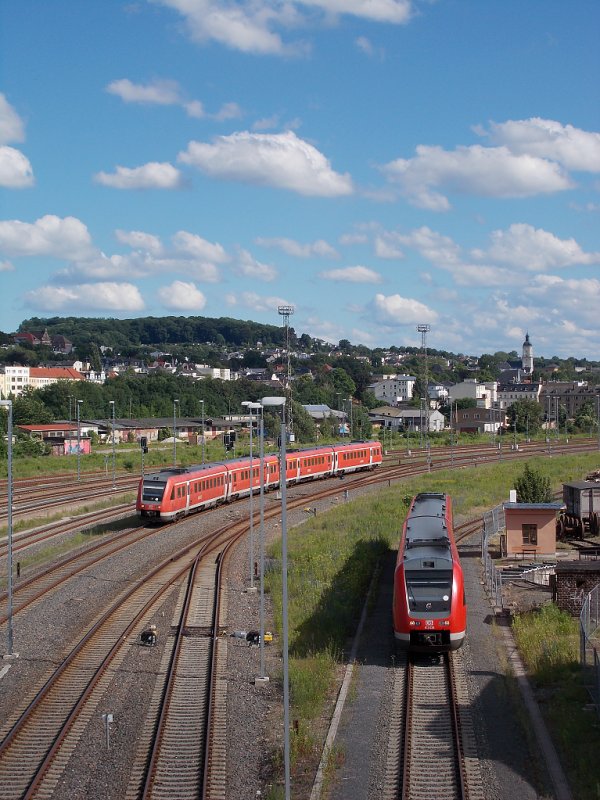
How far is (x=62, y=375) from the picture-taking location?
19038cm

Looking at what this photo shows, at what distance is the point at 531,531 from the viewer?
1398 inches

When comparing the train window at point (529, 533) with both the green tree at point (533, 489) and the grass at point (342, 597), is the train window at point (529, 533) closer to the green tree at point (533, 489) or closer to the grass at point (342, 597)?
the grass at point (342, 597)

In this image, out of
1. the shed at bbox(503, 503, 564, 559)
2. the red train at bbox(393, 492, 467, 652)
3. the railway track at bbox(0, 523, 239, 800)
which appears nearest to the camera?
the railway track at bbox(0, 523, 239, 800)

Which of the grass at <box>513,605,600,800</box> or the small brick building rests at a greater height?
the small brick building

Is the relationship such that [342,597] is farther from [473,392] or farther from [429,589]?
[473,392]

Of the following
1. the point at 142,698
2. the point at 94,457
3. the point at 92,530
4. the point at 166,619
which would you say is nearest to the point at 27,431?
the point at 94,457

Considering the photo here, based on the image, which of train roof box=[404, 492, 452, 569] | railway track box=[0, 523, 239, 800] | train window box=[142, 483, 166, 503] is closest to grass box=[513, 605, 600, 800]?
train roof box=[404, 492, 452, 569]

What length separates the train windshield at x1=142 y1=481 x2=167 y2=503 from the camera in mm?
40344

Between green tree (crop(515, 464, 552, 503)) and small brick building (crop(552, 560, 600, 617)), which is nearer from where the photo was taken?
small brick building (crop(552, 560, 600, 617))

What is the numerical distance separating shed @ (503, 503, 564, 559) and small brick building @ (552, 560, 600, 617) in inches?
351

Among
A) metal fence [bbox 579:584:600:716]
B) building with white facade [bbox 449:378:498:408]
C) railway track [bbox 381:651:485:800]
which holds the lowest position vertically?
railway track [bbox 381:651:485:800]

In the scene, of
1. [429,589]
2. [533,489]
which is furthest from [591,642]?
[533,489]

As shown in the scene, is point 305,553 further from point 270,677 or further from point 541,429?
point 541,429

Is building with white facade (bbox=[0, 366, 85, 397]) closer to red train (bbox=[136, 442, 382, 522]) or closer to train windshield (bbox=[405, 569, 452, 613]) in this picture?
red train (bbox=[136, 442, 382, 522])
